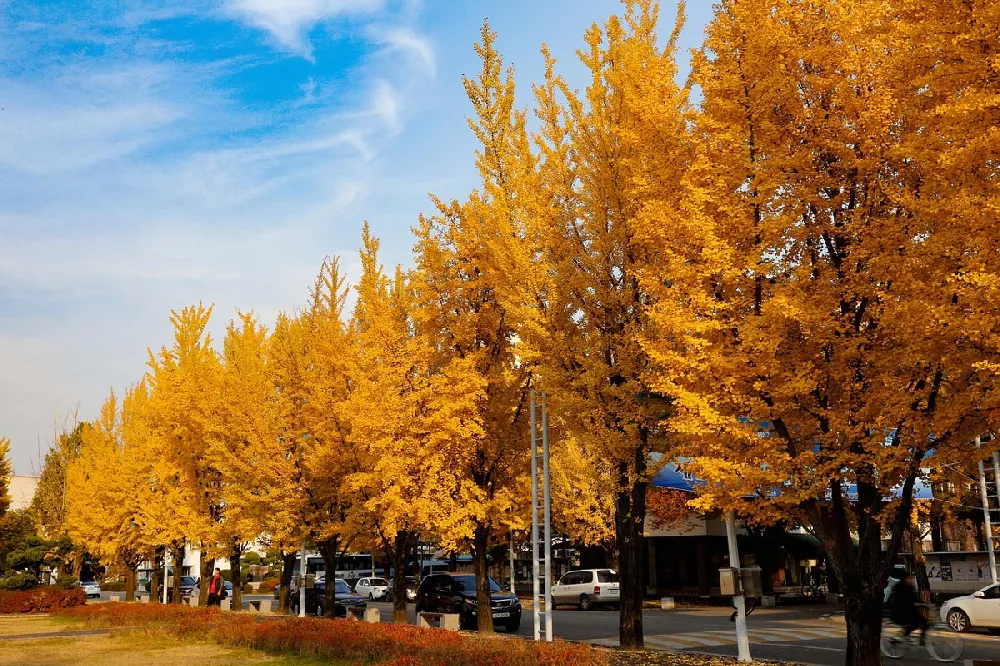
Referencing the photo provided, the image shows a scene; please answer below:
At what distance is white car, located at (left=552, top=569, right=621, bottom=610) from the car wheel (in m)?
15.8

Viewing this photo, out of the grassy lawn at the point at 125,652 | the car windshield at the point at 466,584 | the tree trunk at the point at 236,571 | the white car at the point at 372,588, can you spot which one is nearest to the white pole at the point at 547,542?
the grassy lawn at the point at 125,652

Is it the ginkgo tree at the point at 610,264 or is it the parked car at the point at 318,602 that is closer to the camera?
the ginkgo tree at the point at 610,264

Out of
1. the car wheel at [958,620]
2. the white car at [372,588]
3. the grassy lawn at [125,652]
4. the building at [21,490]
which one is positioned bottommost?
the white car at [372,588]

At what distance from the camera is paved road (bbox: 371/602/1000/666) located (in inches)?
680

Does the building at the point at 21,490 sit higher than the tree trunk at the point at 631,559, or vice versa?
the building at the point at 21,490

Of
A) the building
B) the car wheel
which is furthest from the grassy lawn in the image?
the building

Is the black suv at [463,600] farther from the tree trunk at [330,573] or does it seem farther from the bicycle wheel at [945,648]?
the bicycle wheel at [945,648]

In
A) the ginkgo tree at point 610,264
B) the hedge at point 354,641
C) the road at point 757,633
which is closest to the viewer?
the hedge at point 354,641

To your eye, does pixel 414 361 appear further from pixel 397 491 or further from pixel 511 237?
pixel 511 237

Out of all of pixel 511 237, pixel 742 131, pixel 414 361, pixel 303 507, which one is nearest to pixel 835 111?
pixel 742 131

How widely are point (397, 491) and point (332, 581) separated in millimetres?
8090

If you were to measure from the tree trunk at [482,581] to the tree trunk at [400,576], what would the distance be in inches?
110

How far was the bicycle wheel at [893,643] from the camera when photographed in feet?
50.9

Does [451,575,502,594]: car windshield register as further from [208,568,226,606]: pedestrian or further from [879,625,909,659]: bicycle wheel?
[879,625,909,659]: bicycle wheel
